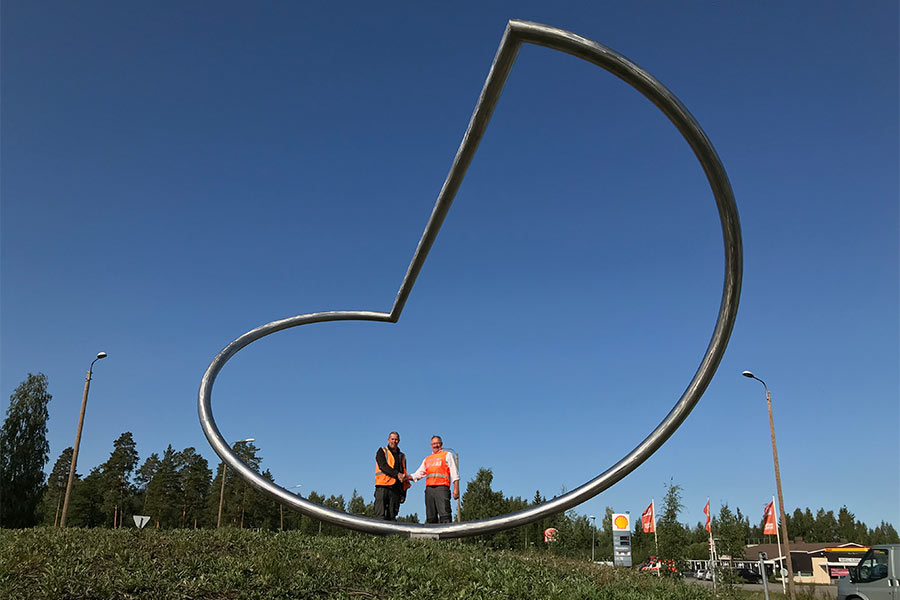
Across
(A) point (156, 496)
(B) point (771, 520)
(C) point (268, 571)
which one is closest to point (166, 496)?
(A) point (156, 496)

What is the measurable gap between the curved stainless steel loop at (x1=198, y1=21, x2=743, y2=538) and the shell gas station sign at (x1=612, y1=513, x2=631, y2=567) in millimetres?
11027

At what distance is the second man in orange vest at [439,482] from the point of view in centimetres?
1186

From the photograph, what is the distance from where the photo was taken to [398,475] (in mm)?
11891

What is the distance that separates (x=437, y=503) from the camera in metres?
11.9

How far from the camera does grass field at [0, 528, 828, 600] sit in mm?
6516

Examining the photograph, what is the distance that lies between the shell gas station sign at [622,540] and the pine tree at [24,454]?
42088 millimetres

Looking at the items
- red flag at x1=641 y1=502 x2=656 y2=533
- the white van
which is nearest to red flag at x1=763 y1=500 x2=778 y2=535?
red flag at x1=641 y1=502 x2=656 y2=533

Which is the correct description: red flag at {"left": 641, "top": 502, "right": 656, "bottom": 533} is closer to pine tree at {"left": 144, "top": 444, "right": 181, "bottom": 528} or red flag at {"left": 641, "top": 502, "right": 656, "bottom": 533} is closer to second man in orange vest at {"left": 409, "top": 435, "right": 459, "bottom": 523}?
second man in orange vest at {"left": 409, "top": 435, "right": 459, "bottom": 523}

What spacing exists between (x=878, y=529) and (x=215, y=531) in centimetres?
13848

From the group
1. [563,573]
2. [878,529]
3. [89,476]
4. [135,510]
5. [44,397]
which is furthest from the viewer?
[878,529]

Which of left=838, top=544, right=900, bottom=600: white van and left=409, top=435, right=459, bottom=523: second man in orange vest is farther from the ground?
left=409, top=435, right=459, bottom=523: second man in orange vest

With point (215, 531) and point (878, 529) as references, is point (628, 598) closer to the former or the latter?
point (215, 531)

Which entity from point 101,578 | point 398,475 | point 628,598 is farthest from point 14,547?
point 628,598

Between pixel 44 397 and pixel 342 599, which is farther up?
pixel 44 397
